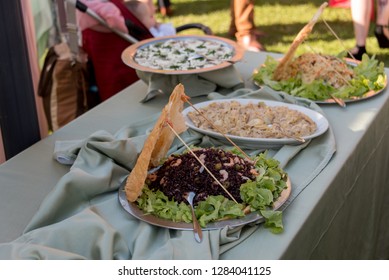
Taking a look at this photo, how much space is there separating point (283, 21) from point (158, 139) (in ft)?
14.0

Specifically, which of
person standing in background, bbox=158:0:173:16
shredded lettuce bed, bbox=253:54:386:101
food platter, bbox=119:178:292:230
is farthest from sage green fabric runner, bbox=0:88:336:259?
person standing in background, bbox=158:0:173:16

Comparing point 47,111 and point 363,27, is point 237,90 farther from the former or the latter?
point 363,27

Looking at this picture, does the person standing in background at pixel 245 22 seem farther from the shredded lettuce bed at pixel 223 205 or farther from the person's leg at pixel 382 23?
the shredded lettuce bed at pixel 223 205

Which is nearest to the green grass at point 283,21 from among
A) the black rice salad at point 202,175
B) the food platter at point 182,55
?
the food platter at point 182,55

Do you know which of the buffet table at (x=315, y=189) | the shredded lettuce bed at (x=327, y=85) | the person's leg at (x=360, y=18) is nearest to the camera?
the buffet table at (x=315, y=189)

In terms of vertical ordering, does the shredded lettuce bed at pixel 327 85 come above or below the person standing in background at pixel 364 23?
above

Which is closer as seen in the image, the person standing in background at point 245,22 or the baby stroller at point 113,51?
the baby stroller at point 113,51

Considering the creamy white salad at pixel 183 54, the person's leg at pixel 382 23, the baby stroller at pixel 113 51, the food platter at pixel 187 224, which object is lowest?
the person's leg at pixel 382 23

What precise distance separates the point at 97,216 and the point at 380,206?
1.25 m

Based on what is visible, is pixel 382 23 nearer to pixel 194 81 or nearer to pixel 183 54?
pixel 183 54

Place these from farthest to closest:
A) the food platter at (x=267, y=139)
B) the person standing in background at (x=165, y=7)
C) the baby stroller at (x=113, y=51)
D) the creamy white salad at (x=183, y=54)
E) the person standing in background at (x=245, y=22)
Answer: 1. the person standing in background at (x=165, y=7)
2. the person standing in background at (x=245, y=22)
3. the baby stroller at (x=113, y=51)
4. the creamy white salad at (x=183, y=54)
5. the food platter at (x=267, y=139)

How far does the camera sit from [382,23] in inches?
173

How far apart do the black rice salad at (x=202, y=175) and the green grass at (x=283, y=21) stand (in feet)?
11.3

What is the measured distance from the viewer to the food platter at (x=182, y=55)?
1.97m
